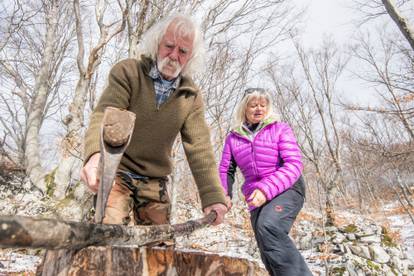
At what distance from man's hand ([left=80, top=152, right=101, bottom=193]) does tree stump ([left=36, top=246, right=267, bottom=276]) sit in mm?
234

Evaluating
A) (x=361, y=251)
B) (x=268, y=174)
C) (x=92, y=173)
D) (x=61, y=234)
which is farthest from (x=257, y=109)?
(x=361, y=251)

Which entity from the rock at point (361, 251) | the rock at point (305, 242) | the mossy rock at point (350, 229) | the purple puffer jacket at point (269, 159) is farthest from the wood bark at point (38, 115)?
the mossy rock at point (350, 229)

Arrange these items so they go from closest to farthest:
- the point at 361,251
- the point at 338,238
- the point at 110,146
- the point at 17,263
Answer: the point at 110,146
the point at 17,263
the point at 361,251
the point at 338,238

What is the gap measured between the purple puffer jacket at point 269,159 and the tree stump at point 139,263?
0.59 metres

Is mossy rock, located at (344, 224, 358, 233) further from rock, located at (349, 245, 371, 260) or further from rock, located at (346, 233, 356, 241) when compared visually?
rock, located at (349, 245, 371, 260)

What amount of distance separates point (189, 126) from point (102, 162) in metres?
1.13

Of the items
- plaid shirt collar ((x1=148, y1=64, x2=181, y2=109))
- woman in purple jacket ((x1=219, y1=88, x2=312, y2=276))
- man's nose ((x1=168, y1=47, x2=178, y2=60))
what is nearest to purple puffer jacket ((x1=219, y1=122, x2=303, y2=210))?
woman in purple jacket ((x1=219, y1=88, x2=312, y2=276))

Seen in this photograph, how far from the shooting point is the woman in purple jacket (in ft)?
6.17

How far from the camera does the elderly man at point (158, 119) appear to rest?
177cm

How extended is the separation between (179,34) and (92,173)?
1.05 metres

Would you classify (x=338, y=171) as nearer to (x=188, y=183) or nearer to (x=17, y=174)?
(x=188, y=183)

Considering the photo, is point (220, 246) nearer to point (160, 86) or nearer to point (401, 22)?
point (401, 22)

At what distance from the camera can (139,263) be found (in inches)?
49.1

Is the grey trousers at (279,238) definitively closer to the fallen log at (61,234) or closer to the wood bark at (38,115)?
the fallen log at (61,234)
